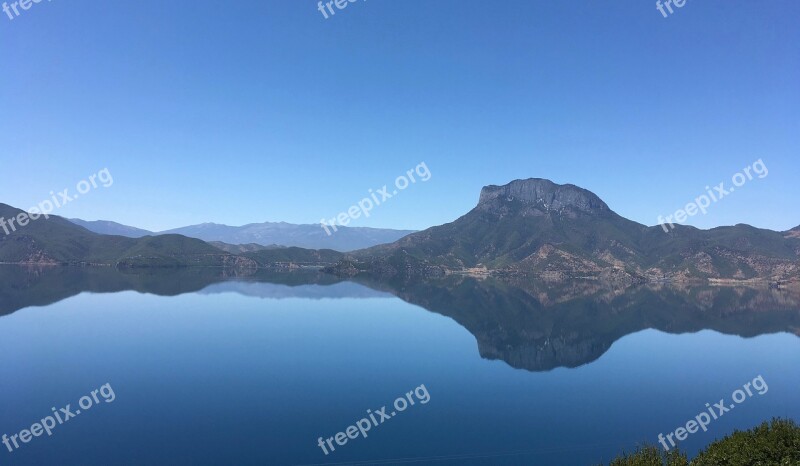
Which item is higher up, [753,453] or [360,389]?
[360,389]

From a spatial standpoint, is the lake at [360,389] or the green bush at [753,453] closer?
the green bush at [753,453]

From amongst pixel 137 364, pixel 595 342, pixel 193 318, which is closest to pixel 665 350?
pixel 595 342

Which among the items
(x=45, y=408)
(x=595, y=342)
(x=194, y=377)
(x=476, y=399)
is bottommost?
(x=595, y=342)

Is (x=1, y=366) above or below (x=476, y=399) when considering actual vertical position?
above

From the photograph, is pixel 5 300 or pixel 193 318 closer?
pixel 193 318

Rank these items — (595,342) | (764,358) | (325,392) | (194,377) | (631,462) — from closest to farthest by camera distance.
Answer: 1. (631,462)
2. (325,392)
3. (194,377)
4. (764,358)
5. (595,342)

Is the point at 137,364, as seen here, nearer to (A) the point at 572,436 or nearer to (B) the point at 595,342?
(A) the point at 572,436

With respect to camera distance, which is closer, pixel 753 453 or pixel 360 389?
pixel 753 453

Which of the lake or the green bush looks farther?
the lake
